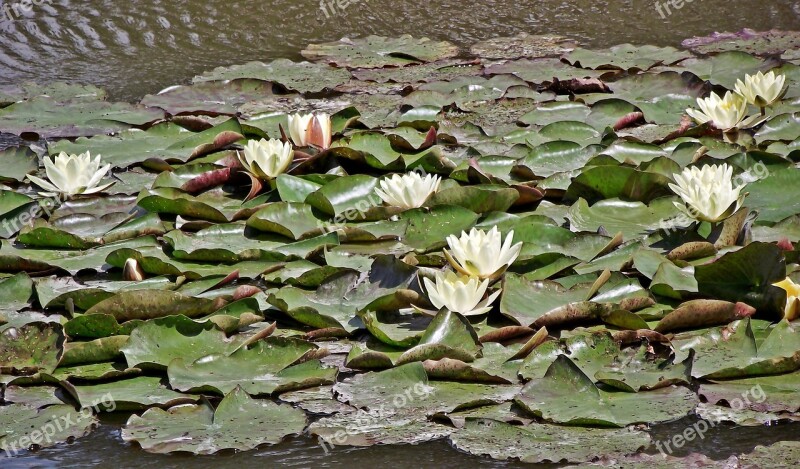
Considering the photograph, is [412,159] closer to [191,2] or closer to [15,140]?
[15,140]

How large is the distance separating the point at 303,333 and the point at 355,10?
188 inches

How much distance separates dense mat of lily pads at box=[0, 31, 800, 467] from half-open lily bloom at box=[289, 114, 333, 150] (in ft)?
0.05

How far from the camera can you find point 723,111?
4664mm

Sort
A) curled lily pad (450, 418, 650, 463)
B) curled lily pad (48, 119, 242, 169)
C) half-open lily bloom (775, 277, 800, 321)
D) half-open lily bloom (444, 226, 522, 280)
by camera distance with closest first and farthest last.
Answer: curled lily pad (450, 418, 650, 463) < half-open lily bloom (775, 277, 800, 321) < half-open lily bloom (444, 226, 522, 280) < curled lily pad (48, 119, 242, 169)

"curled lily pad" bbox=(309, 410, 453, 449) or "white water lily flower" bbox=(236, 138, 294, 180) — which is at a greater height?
"white water lily flower" bbox=(236, 138, 294, 180)

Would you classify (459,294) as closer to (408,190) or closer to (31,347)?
(408,190)

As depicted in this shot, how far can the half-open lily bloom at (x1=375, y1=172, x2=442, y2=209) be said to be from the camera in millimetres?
3916

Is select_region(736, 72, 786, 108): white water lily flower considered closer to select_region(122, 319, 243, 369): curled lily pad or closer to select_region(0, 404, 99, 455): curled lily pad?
select_region(122, 319, 243, 369): curled lily pad

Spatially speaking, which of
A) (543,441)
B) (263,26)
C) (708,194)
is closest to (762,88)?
(708,194)

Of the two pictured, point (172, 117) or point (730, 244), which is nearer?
point (730, 244)

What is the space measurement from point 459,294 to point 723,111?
2201 mm

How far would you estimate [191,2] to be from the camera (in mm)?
7570

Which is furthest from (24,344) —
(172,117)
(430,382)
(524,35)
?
(524,35)

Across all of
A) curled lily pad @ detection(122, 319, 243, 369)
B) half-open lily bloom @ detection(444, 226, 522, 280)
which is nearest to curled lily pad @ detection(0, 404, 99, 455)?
curled lily pad @ detection(122, 319, 243, 369)
